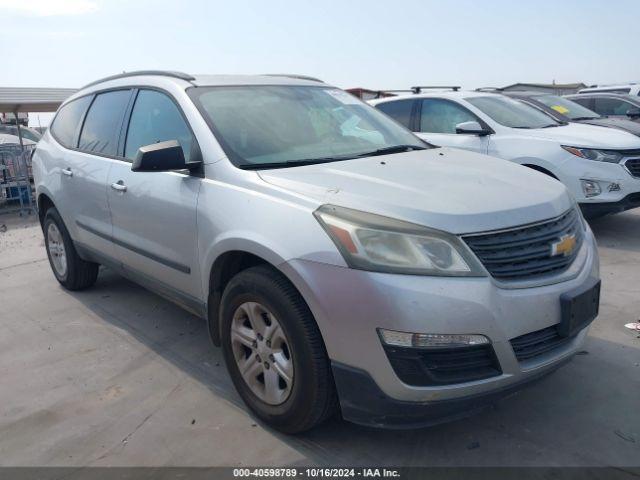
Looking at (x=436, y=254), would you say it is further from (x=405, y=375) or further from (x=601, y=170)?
(x=601, y=170)

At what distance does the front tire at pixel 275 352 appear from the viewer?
2.44 meters

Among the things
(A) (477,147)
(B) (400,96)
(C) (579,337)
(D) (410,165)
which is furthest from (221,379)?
(B) (400,96)

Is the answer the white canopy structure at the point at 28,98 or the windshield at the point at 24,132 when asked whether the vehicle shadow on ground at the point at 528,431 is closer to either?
the white canopy structure at the point at 28,98

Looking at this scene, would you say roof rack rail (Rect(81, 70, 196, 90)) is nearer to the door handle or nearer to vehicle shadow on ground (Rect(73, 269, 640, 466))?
the door handle

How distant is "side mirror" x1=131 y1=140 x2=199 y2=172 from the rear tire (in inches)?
84.6

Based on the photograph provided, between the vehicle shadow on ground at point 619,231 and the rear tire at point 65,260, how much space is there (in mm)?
4981

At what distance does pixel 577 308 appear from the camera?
248 centimetres

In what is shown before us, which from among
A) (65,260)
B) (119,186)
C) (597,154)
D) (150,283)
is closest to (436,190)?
(150,283)

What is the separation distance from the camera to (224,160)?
3.00m

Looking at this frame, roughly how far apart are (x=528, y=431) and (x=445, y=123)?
5047 mm

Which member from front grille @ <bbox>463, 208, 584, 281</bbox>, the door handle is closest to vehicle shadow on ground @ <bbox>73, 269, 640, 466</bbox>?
front grille @ <bbox>463, 208, 584, 281</bbox>

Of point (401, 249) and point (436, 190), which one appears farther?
point (436, 190)

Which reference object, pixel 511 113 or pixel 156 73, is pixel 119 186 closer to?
pixel 156 73

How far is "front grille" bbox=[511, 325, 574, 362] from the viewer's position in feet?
7.73
